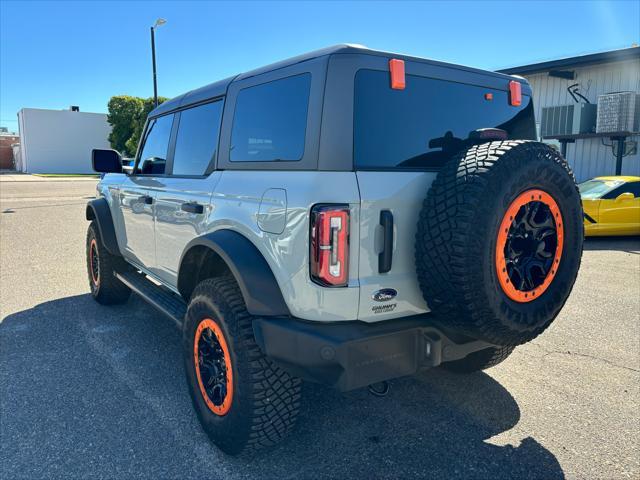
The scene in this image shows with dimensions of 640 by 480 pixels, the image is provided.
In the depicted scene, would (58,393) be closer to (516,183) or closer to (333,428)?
(333,428)

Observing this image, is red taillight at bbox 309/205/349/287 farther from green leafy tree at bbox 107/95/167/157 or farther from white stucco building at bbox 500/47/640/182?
green leafy tree at bbox 107/95/167/157

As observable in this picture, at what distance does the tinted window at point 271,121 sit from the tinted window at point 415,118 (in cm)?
29

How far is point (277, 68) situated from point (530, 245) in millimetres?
1572

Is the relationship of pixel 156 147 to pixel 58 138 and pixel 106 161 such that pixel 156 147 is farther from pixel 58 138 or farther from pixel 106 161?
pixel 58 138

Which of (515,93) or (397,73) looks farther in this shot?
(515,93)

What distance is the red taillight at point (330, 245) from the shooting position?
2.14m

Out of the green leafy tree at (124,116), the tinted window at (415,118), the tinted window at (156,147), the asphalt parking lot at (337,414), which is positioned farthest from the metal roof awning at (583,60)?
the green leafy tree at (124,116)


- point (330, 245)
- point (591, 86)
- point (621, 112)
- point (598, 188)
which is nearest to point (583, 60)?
point (591, 86)

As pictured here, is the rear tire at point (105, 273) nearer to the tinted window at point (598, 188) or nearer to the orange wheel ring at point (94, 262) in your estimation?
the orange wheel ring at point (94, 262)

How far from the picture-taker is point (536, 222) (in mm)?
2379

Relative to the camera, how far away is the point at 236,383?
246 centimetres

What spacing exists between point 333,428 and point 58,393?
1.86 meters

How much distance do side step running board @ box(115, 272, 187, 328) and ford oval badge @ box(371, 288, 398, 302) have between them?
4.77ft

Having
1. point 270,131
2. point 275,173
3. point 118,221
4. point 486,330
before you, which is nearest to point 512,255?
point 486,330
